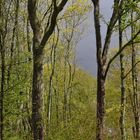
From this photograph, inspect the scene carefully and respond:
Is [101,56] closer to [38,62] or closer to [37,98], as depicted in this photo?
[38,62]

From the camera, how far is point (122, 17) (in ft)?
51.1

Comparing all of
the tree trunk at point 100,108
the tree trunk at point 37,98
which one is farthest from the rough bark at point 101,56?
the tree trunk at point 37,98

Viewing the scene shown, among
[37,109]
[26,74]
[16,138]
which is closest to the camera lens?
[37,109]

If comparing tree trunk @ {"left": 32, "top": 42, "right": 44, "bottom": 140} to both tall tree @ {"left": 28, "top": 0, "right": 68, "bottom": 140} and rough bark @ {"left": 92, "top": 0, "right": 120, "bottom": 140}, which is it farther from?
rough bark @ {"left": 92, "top": 0, "right": 120, "bottom": 140}

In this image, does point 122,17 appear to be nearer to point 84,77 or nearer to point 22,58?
point 22,58

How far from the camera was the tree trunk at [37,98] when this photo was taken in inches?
514

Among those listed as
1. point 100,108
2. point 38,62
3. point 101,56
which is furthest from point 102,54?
point 38,62

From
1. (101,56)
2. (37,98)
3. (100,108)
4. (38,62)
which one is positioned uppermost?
(101,56)

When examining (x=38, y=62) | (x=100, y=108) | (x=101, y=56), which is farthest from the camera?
(x=101, y=56)

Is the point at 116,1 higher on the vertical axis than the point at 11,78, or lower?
higher

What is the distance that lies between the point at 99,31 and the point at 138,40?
68.1 inches

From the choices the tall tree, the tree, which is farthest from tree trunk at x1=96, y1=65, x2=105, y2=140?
the tall tree

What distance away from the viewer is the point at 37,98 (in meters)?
13.2

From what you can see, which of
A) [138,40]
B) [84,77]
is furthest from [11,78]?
[84,77]
